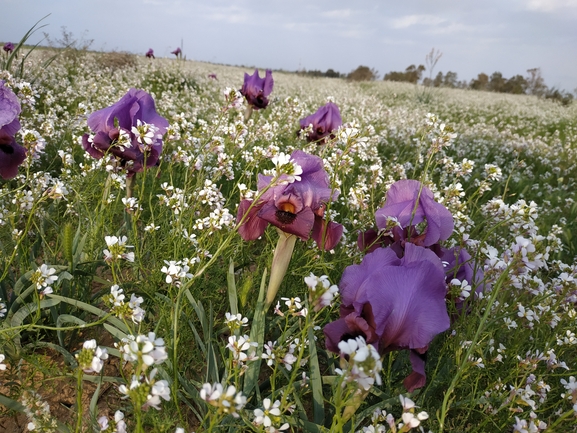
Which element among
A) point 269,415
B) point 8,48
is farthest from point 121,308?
point 8,48

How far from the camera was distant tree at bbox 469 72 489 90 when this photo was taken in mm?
44303

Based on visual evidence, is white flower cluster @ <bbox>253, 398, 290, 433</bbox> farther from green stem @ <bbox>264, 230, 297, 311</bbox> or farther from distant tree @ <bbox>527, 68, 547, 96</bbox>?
distant tree @ <bbox>527, 68, 547, 96</bbox>

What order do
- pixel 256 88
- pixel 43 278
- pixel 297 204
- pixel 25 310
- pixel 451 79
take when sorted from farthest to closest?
pixel 451 79 < pixel 256 88 < pixel 25 310 < pixel 297 204 < pixel 43 278

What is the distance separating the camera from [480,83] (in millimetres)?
46062

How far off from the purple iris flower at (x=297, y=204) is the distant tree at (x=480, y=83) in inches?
1829

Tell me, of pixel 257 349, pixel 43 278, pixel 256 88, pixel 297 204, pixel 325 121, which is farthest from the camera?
pixel 256 88

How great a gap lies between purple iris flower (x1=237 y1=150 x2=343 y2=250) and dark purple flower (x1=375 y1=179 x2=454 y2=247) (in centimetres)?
32

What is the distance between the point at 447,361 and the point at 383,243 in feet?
2.19

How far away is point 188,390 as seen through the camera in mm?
1765

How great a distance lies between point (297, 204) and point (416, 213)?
591 millimetres

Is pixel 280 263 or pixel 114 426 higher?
pixel 280 263

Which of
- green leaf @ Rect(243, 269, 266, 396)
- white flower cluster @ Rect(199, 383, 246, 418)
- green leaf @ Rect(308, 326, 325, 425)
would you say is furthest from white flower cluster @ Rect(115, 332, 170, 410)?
green leaf @ Rect(308, 326, 325, 425)

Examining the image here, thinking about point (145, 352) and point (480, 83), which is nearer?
point (145, 352)

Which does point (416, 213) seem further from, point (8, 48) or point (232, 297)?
point (8, 48)
